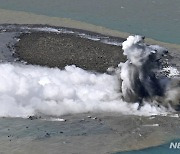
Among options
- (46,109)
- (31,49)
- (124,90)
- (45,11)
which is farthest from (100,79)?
(45,11)

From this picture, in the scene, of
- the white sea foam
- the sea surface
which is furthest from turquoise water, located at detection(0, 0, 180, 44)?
the white sea foam

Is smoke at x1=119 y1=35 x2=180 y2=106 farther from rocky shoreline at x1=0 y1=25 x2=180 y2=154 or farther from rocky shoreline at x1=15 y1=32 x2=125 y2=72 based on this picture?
rocky shoreline at x1=15 y1=32 x2=125 y2=72

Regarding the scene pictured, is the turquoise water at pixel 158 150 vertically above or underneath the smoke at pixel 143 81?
underneath

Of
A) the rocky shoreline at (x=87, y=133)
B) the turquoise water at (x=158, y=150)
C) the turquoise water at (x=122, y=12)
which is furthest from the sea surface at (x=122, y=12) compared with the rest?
the turquoise water at (x=158, y=150)

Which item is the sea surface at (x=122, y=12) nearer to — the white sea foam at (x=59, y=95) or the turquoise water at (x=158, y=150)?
the white sea foam at (x=59, y=95)

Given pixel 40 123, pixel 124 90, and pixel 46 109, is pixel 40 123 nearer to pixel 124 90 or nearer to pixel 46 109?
pixel 46 109

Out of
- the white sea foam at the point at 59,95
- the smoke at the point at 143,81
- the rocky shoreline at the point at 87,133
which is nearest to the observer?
the rocky shoreline at the point at 87,133
